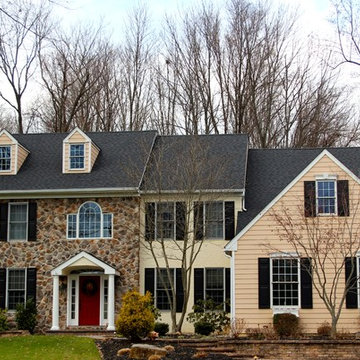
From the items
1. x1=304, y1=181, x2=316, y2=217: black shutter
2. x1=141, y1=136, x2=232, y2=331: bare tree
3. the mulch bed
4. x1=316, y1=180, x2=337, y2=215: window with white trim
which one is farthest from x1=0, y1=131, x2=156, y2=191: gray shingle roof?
the mulch bed

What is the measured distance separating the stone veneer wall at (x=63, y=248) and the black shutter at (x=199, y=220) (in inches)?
85.5

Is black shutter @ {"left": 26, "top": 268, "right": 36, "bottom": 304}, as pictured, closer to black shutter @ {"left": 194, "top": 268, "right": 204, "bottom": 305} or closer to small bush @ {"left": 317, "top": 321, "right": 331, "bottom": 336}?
black shutter @ {"left": 194, "top": 268, "right": 204, "bottom": 305}

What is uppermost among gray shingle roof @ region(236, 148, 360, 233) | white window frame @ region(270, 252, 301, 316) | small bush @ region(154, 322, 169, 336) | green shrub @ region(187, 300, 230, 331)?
gray shingle roof @ region(236, 148, 360, 233)

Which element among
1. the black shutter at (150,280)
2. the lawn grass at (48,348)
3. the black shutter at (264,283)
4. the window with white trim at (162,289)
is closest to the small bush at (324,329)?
the black shutter at (264,283)

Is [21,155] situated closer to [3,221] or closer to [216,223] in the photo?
[3,221]

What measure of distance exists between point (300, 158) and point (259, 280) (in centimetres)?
661

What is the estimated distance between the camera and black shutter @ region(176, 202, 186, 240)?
86.9 feet

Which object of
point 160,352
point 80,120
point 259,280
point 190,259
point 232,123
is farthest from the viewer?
point 80,120

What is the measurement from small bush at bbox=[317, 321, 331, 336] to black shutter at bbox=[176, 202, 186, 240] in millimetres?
6071

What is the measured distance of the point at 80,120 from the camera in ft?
135

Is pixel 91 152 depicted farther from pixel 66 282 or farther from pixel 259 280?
pixel 259 280

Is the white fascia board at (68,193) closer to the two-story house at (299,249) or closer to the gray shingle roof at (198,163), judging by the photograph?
the gray shingle roof at (198,163)

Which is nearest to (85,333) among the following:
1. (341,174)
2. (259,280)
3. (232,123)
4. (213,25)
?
(259,280)

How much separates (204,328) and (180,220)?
4188 millimetres
